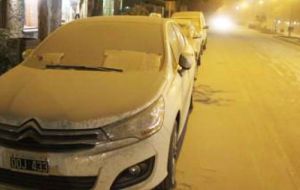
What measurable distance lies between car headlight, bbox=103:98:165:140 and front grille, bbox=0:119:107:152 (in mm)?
101

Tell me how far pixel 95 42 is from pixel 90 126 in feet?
6.54

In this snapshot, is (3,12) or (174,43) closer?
(174,43)

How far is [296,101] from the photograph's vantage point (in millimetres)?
10008

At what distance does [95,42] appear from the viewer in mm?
5555

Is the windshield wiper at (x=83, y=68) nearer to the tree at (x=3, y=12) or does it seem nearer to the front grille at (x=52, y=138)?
the front grille at (x=52, y=138)

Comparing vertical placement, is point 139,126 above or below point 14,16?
below

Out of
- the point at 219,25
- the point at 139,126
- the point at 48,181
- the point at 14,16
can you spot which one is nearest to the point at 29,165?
the point at 48,181

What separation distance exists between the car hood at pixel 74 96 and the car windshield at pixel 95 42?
0.39m

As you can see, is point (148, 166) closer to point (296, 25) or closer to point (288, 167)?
point (288, 167)

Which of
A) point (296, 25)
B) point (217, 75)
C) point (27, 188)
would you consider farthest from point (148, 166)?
point (296, 25)

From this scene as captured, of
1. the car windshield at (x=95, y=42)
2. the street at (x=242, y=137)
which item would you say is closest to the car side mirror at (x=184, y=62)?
the car windshield at (x=95, y=42)

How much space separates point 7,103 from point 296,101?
730 cm

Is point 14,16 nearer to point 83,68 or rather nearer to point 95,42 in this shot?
point 95,42

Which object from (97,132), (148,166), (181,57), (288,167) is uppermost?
(181,57)
